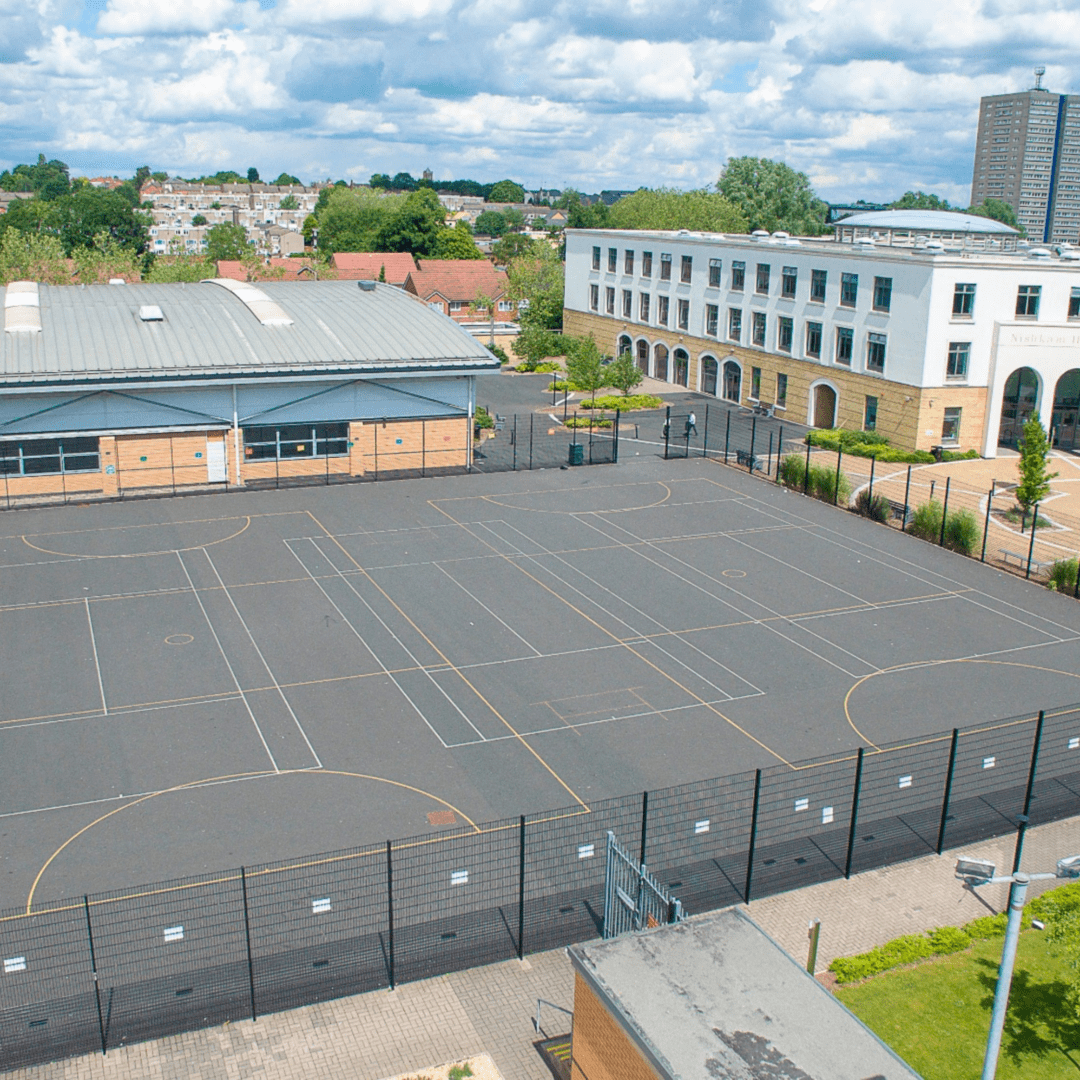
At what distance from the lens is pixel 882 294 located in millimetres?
57125

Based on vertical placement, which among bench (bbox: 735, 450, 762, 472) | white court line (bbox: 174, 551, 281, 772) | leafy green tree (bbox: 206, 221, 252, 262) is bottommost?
white court line (bbox: 174, 551, 281, 772)

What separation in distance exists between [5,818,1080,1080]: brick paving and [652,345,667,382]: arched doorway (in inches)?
2377

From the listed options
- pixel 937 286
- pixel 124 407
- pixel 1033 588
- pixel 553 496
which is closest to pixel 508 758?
pixel 1033 588

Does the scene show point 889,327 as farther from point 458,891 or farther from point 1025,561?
point 458,891

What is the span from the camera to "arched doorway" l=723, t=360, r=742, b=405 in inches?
2726

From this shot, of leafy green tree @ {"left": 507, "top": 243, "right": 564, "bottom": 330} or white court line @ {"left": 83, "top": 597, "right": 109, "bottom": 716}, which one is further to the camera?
leafy green tree @ {"left": 507, "top": 243, "right": 564, "bottom": 330}

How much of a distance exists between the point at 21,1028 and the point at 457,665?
14644mm

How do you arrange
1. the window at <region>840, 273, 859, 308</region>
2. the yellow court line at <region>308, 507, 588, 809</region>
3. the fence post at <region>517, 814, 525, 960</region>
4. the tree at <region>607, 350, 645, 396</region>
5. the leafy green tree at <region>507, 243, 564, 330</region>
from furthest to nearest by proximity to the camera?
1. the leafy green tree at <region>507, 243, 564, 330</region>
2. the tree at <region>607, 350, 645, 396</region>
3. the window at <region>840, 273, 859, 308</region>
4. the yellow court line at <region>308, 507, 588, 809</region>
5. the fence post at <region>517, 814, 525, 960</region>

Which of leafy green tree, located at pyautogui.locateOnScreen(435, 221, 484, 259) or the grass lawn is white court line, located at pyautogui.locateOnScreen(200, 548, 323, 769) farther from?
leafy green tree, located at pyautogui.locateOnScreen(435, 221, 484, 259)

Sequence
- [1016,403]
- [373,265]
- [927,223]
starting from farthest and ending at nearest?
[373,265], [927,223], [1016,403]

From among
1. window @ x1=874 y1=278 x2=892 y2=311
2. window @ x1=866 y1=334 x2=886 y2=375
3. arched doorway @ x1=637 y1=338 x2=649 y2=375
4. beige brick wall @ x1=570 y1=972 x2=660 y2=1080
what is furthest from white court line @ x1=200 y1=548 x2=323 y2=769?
arched doorway @ x1=637 y1=338 x2=649 y2=375

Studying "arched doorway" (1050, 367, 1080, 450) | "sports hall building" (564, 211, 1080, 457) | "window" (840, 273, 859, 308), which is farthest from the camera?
"window" (840, 273, 859, 308)

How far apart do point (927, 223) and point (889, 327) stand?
18568mm

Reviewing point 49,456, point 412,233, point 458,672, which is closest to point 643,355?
point 49,456
